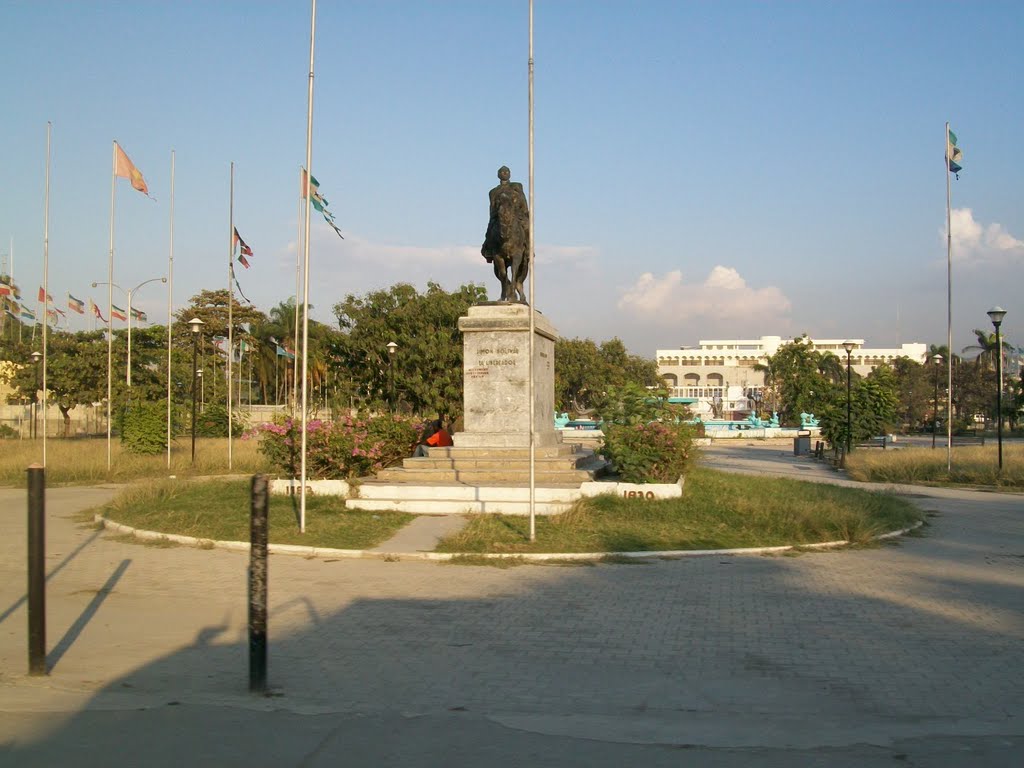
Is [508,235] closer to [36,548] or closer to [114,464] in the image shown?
[36,548]

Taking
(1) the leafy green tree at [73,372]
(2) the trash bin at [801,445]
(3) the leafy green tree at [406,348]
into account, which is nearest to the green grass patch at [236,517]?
(3) the leafy green tree at [406,348]

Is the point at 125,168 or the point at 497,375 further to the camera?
the point at 125,168

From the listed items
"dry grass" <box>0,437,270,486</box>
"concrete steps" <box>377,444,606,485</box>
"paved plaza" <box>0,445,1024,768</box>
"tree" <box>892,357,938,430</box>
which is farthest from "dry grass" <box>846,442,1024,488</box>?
"tree" <box>892,357,938,430</box>

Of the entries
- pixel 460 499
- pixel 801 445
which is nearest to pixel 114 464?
pixel 460 499

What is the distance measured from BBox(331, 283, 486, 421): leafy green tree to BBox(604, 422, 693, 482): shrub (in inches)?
901

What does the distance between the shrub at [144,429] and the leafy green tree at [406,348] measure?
11.1m

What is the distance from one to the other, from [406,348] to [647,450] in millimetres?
26726

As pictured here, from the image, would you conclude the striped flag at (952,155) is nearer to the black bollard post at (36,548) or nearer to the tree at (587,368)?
the black bollard post at (36,548)

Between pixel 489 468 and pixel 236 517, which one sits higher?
pixel 489 468

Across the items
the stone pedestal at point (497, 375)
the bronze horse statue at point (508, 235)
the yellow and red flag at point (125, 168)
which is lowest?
the stone pedestal at point (497, 375)

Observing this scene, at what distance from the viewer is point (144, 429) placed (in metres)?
29.3

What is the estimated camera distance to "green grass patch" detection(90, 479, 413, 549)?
12.7 metres

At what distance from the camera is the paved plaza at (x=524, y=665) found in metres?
5.20

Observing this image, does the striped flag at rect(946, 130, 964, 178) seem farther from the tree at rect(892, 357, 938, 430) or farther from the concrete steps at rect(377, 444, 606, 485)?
the tree at rect(892, 357, 938, 430)
